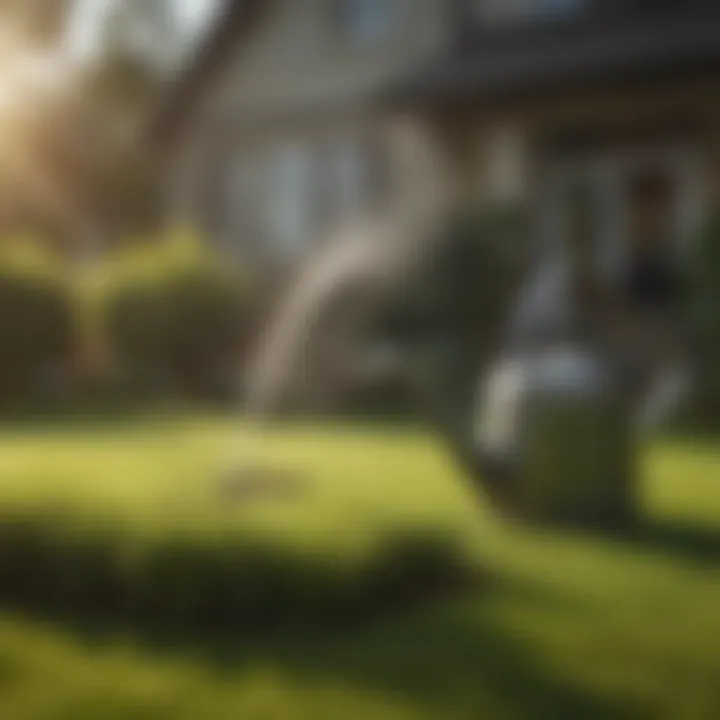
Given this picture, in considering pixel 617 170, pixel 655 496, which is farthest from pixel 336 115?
pixel 655 496

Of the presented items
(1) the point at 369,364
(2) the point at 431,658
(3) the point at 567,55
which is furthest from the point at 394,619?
(3) the point at 567,55

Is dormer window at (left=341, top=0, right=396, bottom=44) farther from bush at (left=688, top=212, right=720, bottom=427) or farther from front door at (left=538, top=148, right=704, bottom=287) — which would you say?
bush at (left=688, top=212, right=720, bottom=427)

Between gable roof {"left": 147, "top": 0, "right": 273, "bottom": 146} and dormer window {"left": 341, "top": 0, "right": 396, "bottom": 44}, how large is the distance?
6cm

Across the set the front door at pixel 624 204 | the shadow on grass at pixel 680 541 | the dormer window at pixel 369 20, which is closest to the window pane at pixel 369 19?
the dormer window at pixel 369 20

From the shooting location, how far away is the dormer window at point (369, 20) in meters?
0.85

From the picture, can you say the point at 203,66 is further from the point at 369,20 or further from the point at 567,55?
the point at 567,55

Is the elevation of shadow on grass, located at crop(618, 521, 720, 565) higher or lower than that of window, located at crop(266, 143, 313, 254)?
lower

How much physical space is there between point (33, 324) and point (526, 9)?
1.28ft

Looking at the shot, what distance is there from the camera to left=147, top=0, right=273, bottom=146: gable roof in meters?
0.87

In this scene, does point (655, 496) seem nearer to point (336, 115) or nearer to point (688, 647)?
point (688, 647)

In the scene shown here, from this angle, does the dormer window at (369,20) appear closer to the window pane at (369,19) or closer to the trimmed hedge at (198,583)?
the window pane at (369,19)

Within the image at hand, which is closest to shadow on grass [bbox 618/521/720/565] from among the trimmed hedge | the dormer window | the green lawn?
the green lawn

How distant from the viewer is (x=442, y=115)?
32.9 inches

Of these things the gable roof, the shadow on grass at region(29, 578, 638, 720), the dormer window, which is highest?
the dormer window
